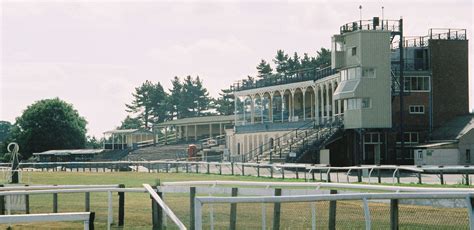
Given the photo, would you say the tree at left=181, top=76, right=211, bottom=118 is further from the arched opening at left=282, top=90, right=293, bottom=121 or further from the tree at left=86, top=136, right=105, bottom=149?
the arched opening at left=282, top=90, right=293, bottom=121

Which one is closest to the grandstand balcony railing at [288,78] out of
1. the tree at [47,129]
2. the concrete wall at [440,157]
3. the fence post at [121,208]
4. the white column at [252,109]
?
the white column at [252,109]

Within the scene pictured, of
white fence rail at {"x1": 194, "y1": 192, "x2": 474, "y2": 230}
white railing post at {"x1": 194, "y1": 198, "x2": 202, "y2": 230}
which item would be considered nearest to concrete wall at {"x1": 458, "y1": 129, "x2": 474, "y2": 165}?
white fence rail at {"x1": 194, "y1": 192, "x2": 474, "y2": 230}

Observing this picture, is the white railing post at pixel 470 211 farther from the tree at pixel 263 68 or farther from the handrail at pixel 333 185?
the tree at pixel 263 68

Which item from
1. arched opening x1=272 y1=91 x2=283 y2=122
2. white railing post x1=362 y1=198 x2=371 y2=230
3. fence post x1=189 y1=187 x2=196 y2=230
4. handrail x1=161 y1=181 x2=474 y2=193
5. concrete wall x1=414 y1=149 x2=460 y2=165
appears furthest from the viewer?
arched opening x1=272 y1=91 x2=283 y2=122

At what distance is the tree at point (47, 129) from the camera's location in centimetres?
12250

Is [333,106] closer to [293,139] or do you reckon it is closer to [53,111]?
[293,139]

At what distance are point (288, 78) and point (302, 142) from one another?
51.2 feet

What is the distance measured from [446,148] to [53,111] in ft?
258

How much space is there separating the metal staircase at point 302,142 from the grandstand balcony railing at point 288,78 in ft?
14.7

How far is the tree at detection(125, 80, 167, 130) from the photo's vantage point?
17562 centimetres

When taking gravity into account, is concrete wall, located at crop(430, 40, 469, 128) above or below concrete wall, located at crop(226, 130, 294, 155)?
above

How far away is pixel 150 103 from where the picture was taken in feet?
577

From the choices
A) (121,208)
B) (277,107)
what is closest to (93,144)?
(277,107)

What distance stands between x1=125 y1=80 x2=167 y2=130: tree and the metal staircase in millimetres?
105325
